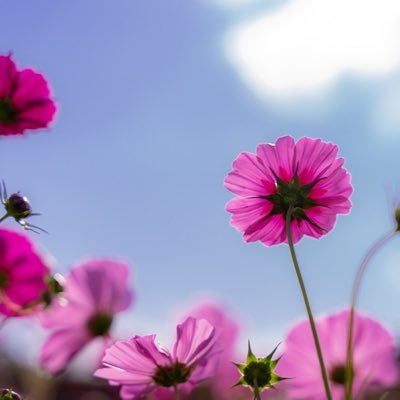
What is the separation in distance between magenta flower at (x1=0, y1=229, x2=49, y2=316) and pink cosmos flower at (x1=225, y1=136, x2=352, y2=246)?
0.25m

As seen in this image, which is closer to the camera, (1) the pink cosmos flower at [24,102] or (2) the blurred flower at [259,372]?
(2) the blurred flower at [259,372]

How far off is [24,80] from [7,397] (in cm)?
57

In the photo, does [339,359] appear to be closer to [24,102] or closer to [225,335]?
[225,335]

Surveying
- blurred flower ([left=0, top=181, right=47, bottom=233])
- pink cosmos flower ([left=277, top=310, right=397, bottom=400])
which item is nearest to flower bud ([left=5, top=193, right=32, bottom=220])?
blurred flower ([left=0, top=181, right=47, bottom=233])

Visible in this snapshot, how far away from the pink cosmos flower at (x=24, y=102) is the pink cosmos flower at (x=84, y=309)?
0.38 meters

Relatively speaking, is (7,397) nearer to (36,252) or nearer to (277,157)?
(36,252)

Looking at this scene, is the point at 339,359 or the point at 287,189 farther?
the point at 339,359

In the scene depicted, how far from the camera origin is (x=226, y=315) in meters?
0.99

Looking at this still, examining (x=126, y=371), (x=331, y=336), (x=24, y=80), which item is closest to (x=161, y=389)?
(x=126, y=371)

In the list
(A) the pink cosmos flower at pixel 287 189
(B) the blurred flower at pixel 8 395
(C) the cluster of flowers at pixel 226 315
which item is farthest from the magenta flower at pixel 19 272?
(A) the pink cosmos flower at pixel 287 189

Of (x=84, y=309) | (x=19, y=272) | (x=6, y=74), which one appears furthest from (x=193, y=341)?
(x=6, y=74)

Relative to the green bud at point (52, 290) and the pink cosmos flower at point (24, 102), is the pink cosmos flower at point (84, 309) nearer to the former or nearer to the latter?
the green bud at point (52, 290)

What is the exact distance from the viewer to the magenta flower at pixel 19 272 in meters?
0.89

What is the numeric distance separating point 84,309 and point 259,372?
0.81ft
